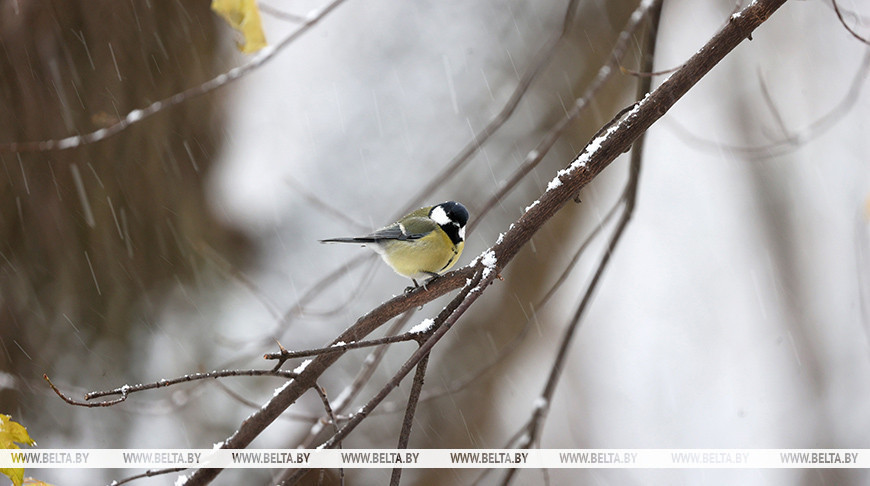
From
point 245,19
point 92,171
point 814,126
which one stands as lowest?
point 814,126

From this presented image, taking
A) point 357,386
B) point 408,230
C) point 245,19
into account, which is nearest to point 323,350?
point 357,386

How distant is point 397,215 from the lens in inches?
113

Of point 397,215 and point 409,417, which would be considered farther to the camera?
point 397,215

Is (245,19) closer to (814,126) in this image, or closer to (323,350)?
(323,350)

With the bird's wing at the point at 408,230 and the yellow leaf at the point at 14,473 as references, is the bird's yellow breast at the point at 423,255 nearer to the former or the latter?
the bird's wing at the point at 408,230

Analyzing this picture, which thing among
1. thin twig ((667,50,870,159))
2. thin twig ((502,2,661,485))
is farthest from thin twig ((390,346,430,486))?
thin twig ((667,50,870,159))

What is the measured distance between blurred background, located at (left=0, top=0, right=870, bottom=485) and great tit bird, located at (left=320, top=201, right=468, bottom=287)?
0.47 ft

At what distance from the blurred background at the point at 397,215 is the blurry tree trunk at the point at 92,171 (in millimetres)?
12

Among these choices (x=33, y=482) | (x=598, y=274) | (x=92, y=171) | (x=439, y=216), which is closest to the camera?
(x=33, y=482)

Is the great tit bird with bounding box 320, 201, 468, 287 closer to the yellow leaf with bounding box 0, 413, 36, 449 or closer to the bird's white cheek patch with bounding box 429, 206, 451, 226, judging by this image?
the bird's white cheek patch with bounding box 429, 206, 451, 226

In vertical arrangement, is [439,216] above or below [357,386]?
above

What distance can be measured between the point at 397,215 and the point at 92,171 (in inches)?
67.4

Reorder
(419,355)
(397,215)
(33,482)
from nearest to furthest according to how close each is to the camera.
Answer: (419,355) < (33,482) < (397,215)

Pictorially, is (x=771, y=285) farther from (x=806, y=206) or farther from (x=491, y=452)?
(x=491, y=452)
